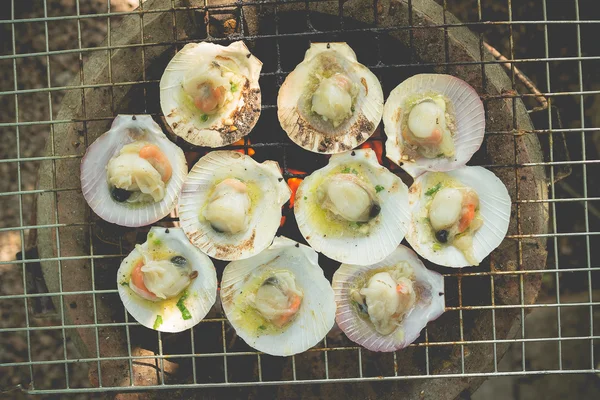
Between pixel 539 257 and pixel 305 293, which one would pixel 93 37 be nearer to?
pixel 305 293

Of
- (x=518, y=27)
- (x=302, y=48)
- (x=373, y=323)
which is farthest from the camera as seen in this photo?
(x=518, y=27)

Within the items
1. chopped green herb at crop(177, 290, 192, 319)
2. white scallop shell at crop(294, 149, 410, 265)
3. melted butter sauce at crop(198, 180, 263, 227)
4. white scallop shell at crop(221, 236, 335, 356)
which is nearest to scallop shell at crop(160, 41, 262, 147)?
melted butter sauce at crop(198, 180, 263, 227)

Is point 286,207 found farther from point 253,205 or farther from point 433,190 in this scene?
point 433,190

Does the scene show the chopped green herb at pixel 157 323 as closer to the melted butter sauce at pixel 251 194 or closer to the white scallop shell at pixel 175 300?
the white scallop shell at pixel 175 300

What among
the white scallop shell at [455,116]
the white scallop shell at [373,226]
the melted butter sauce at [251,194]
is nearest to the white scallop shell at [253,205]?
the melted butter sauce at [251,194]

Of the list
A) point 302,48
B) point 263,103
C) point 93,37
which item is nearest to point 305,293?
point 263,103

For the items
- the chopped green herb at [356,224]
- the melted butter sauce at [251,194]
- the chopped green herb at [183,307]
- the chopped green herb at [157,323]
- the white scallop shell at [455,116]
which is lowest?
the chopped green herb at [157,323]
